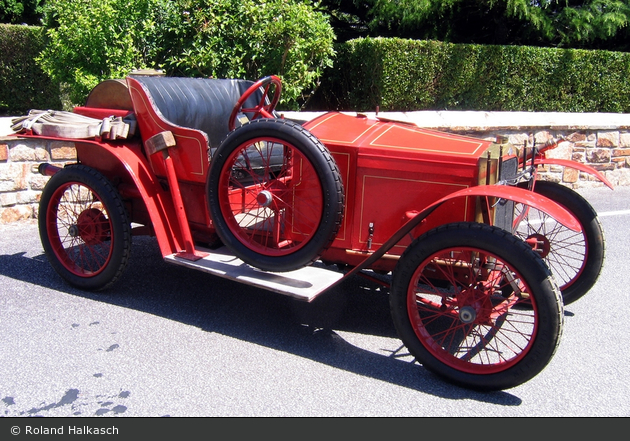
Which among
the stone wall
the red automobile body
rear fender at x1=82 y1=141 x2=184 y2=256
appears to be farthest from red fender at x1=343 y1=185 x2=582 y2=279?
the stone wall

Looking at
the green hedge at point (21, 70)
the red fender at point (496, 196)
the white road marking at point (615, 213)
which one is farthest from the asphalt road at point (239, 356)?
the green hedge at point (21, 70)

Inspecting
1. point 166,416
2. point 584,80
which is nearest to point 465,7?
point 584,80

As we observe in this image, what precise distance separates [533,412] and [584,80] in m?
7.59

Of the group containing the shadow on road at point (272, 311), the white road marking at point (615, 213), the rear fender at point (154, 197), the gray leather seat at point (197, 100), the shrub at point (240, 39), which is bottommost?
the shadow on road at point (272, 311)

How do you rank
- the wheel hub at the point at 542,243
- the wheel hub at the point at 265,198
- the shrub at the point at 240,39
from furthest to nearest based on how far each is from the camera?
the shrub at the point at 240,39, the wheel hub at the point at 542,243, the wheel hub at the point at 265,198

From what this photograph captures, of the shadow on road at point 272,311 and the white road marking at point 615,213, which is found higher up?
the white road marking at point 615,213

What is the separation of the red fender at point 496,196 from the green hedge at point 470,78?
5009 mm

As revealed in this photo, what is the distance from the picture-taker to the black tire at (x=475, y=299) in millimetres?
2740

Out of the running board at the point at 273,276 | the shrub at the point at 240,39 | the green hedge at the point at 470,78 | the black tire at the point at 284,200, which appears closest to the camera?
the black tire at the point at 284,200

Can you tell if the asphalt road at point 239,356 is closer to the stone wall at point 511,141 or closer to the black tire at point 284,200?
the black tire at point 284,200

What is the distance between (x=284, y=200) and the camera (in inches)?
138

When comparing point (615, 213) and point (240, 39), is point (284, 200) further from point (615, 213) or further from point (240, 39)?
point (615, 213)

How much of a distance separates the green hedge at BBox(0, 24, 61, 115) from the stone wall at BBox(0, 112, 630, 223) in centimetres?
306

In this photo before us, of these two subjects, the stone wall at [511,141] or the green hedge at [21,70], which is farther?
the green hedge at [21,70]
